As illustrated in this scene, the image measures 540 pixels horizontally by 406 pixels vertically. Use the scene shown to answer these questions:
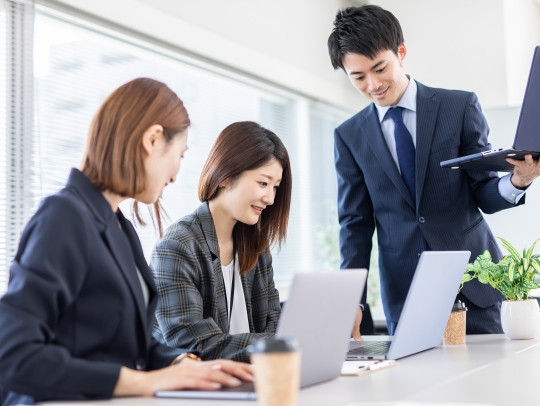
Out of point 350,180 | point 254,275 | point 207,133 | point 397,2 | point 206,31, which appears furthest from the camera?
point 397,2

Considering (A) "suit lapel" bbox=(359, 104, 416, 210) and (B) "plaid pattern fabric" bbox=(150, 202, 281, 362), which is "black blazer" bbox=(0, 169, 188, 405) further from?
(A) "suit lapel" bbox=(359, 104, 416, 210)

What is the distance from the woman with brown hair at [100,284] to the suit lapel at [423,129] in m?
1.00

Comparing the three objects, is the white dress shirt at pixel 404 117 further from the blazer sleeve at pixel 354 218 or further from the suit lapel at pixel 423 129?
the blazer sleeve at pixel 354 218

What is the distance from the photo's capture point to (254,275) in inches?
83.7

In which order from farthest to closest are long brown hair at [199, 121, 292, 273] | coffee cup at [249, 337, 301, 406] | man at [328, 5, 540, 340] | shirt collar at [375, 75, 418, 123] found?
shirt collar at [375, 75, 418, 123], man at [328, 5, 540, 340], long brown hair at [199, 121, 292, 273], coffee cup at [249, 337, 301, 406]

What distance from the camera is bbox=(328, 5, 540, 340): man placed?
220 cm

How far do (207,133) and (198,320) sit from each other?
2.99m

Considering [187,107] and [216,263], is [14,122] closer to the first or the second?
[187,107]

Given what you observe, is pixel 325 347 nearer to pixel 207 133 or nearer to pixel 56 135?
pixel 56 135

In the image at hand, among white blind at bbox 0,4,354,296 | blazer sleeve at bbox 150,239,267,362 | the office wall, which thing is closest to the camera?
blazer sleeve at bbox 150,239,267,362

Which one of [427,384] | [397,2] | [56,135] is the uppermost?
[397,2]

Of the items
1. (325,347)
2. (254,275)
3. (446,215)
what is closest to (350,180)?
(446,215)

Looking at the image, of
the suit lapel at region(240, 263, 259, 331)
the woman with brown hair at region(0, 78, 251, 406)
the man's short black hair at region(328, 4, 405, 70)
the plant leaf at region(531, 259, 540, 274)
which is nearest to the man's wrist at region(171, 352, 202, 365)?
the woman with brown hair at region(0, 78, 251, 406)

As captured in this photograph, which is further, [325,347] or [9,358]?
[325,347]
